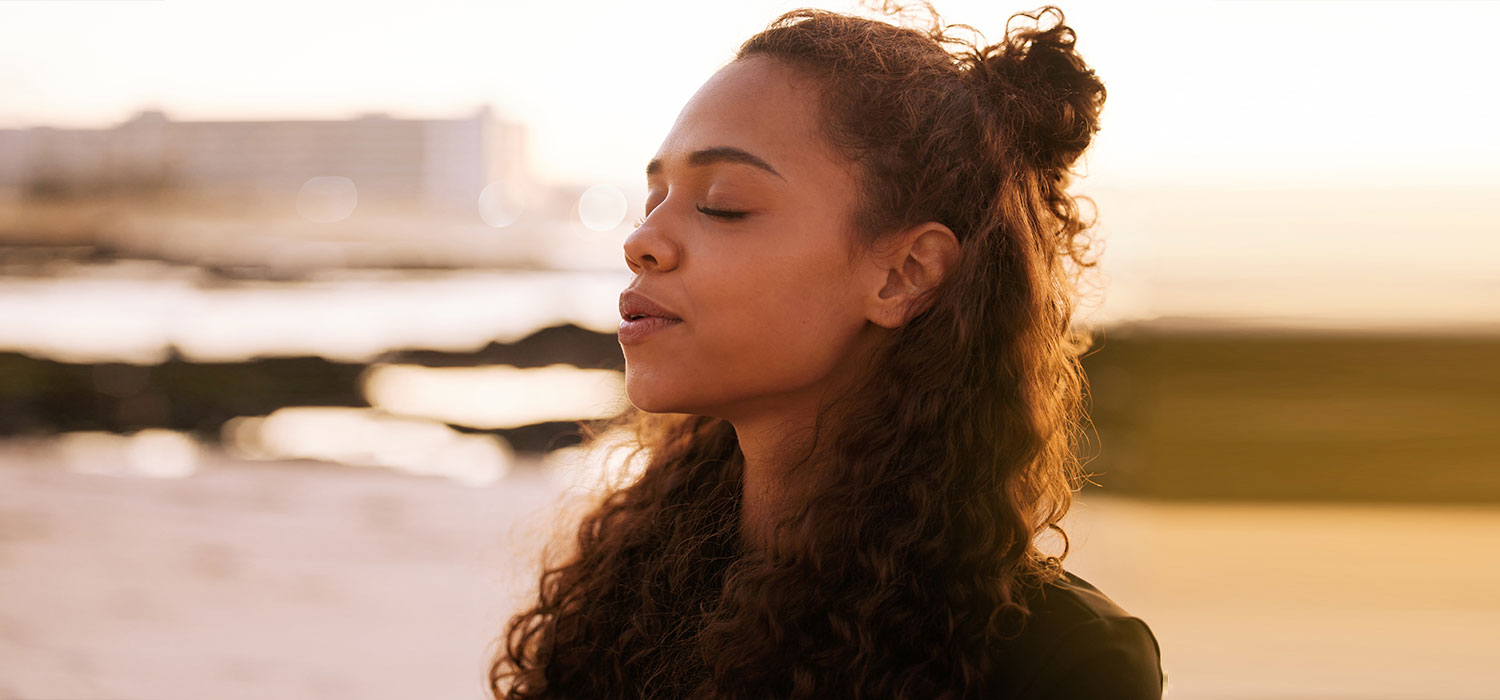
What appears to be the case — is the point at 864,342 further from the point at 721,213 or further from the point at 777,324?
the point at 721,213

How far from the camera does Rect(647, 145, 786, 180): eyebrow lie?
52.0 inches

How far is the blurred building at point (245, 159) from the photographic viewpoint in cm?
1310

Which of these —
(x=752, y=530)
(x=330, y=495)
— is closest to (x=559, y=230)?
(x=330, y=495)

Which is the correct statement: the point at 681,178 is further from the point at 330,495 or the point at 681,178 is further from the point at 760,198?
the point at 330,495

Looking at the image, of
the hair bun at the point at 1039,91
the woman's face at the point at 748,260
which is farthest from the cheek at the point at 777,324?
the hair bun at the point at 1039,91

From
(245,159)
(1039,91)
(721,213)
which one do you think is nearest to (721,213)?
(721,213)

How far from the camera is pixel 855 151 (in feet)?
4.44

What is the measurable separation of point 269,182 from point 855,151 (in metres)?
14.4

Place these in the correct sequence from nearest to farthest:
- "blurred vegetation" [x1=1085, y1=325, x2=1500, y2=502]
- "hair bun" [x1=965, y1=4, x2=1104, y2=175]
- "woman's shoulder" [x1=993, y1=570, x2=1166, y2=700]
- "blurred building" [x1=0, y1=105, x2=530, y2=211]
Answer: "woman's shoulder" [x1=993, y1=570, x2=1166, y2=700], "hair bun" [x1=965, y1=4, x2=1104, y2=175], "blurred vegetation" [x1=1085, y1=325, x2=1500, y2=502], "blurred building" [x1=0, y1=105, x2=530, y2=211]

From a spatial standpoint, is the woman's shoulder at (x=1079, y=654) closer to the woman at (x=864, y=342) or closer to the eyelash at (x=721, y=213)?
the woman at (x=864, y=342)

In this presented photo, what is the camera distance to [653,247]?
4.39 ft

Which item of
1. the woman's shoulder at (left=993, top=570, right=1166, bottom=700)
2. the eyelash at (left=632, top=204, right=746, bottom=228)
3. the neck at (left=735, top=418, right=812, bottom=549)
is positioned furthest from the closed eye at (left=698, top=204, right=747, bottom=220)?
the woman's shoulder at (left=993, top=570, right=1166, bottom=700)

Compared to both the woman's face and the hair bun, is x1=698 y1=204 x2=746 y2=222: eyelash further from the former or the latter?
the hair bun

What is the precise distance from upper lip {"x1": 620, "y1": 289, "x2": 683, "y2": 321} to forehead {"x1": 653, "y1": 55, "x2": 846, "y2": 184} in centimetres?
18
